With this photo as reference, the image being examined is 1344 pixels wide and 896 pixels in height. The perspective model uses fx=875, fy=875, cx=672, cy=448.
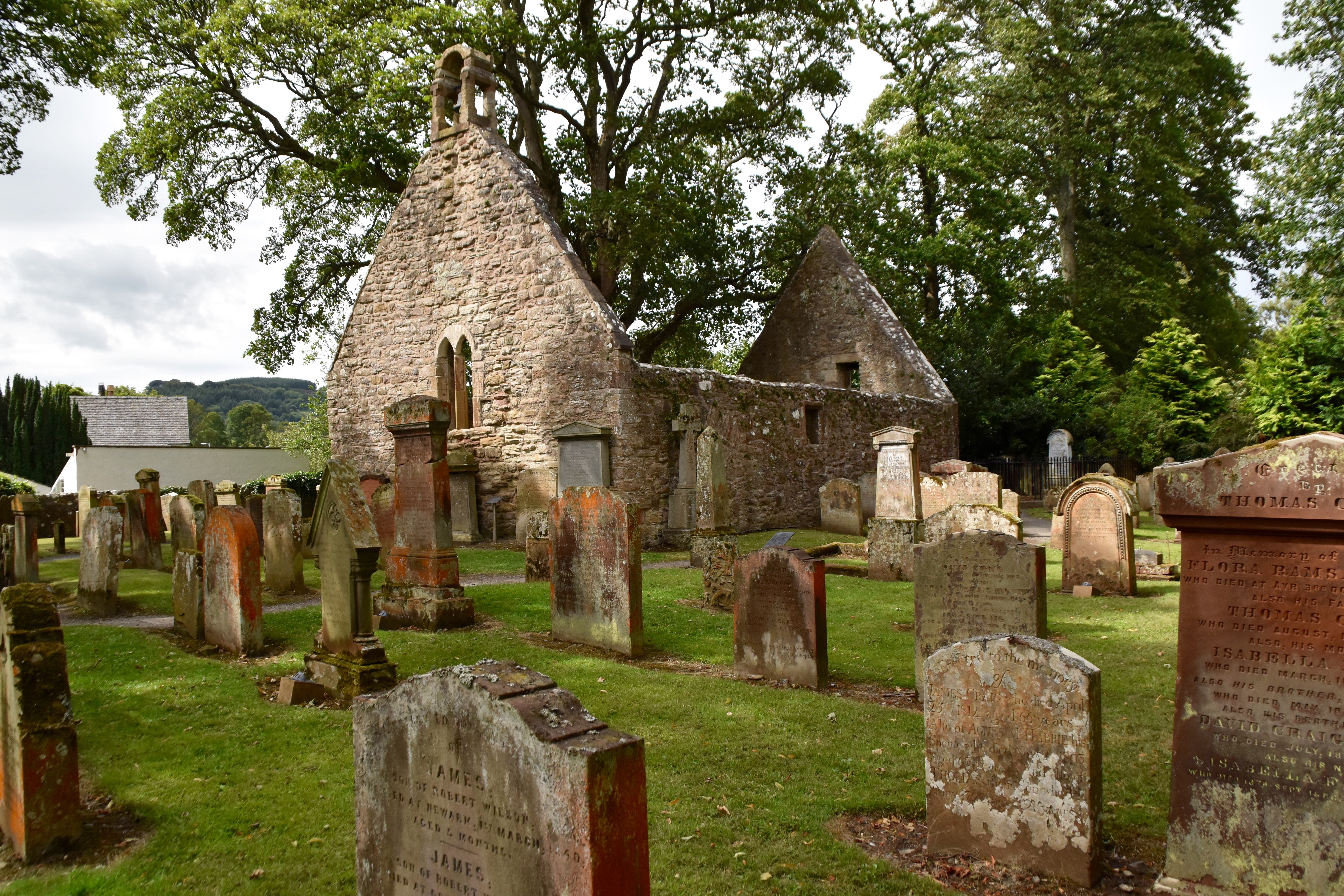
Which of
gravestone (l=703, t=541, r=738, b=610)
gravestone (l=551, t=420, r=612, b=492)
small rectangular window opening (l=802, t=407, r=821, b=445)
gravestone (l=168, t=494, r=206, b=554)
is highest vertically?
small rectangular window opening (l=802, t=407, r=821, b=445)

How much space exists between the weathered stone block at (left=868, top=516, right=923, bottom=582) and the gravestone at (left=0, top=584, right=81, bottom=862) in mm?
9682

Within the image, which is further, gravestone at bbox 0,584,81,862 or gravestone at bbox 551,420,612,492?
gravestone at bbox 551,420,612,492

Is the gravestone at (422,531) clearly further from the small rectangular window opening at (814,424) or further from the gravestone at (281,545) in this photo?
the small rectangular window opening at (814,424)

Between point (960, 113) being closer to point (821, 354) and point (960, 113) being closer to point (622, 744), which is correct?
point (821, 354)

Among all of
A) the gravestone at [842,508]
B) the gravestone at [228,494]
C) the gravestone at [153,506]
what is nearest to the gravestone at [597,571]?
the gravestone at [228,494]

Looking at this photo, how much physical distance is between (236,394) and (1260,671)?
147 metres

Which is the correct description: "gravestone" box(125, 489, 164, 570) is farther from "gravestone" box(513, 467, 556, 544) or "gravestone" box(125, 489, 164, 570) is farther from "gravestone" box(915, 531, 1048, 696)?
"gravestone" box(915, 531, 1048, 696)

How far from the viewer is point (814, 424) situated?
19641mm

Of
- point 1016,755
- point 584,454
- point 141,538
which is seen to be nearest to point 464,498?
point 584,454

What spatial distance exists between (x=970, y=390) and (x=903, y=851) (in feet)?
80.6

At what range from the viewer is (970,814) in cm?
392

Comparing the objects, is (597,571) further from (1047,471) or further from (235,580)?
(1047,471)

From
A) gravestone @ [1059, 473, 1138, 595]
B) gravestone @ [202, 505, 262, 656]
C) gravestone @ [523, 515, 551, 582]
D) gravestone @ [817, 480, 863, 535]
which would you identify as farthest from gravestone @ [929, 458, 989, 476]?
gravestone @ [202, 505, 262, 656]

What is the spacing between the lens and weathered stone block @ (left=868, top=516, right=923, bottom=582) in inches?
466
